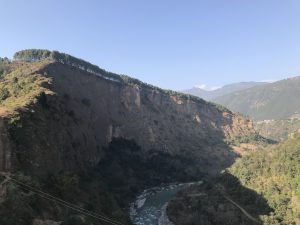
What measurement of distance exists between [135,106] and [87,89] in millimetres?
24334

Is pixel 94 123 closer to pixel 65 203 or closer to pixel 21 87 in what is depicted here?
pixel 21 87

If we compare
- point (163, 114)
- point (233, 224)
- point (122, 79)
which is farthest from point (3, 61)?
point (233, 224)

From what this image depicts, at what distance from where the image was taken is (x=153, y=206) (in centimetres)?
9631

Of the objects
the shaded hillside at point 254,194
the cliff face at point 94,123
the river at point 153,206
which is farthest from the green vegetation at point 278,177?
the cliff face at point 94,123

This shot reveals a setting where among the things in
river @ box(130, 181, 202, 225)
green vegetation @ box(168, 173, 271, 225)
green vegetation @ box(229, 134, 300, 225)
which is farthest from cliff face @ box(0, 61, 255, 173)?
green vegetation @ box(229, 134, 300, 225)

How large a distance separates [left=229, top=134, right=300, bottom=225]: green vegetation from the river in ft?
59.7

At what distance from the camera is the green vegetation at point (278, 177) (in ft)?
229

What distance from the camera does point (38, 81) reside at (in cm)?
9269

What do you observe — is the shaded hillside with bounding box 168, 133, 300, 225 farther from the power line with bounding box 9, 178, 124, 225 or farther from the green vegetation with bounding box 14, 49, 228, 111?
the green vegetation with bounding box 14, 49, 228, 111

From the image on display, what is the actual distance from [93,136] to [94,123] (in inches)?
236

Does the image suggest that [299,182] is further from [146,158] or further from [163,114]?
[163,114]

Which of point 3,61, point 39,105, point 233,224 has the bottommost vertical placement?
point 233,224

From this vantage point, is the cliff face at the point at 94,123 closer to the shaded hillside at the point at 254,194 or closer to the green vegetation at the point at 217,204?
the green vegetation at the point at 217,204

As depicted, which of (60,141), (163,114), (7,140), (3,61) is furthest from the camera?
(163,114)
